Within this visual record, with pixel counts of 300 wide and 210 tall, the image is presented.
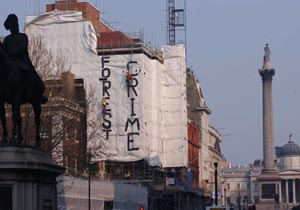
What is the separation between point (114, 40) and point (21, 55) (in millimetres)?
73286

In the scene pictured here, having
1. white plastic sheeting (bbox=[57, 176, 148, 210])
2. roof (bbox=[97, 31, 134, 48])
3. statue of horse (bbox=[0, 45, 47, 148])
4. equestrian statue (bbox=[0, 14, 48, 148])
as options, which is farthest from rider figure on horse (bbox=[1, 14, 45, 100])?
roof (bbox=[97, 31, 134, 48])

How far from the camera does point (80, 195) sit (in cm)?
6888

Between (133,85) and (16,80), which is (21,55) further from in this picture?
(133,85)

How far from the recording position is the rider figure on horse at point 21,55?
24891 mm

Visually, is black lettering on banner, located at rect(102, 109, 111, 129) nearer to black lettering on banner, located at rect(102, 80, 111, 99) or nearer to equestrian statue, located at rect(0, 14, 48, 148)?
black lettering on banner, located at rect(102, 80, 111, 99)

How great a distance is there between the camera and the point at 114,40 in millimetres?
98062

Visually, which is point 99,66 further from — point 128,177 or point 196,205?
point 196,205

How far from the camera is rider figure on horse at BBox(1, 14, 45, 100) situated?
980 inches

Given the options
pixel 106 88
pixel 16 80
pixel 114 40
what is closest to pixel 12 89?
pixel 16 80

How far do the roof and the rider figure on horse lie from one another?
68.6m

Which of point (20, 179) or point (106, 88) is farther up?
point (106, 88)

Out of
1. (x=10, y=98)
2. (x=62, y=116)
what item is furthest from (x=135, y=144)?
(x=10, y=98)

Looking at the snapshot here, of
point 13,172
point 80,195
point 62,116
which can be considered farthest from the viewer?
point 80,195

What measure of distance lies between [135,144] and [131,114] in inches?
116
